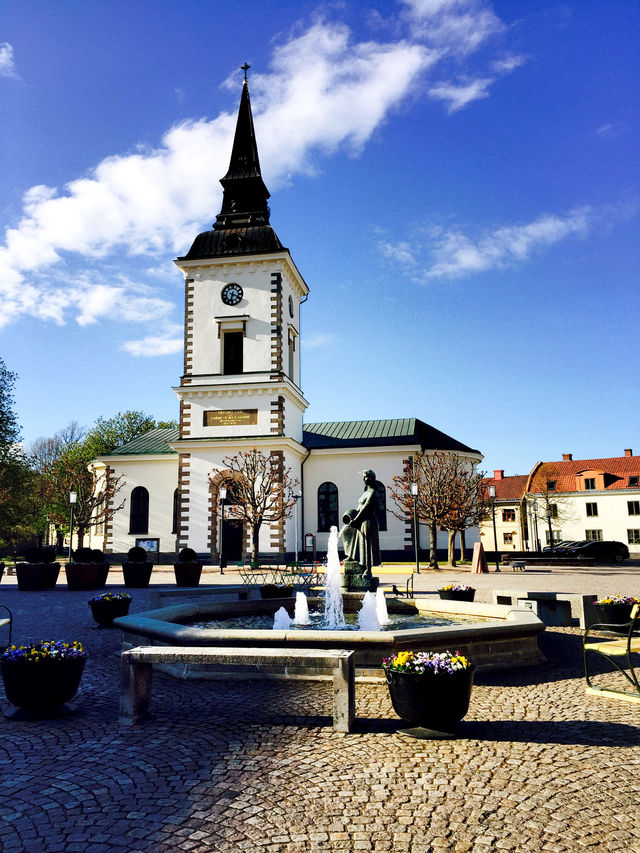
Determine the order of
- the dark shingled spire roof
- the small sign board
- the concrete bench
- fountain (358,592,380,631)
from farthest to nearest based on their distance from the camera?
the small sign board, the dark shingled spire roof, fountain (358,592,380,631), the concrete bench

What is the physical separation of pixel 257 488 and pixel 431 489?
8946 mm

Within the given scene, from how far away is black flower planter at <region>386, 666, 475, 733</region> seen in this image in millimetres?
5477

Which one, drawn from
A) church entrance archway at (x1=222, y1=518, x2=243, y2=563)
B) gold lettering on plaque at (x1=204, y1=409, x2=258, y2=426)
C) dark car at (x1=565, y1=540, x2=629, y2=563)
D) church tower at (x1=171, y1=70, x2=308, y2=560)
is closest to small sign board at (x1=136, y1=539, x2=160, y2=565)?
church tower at (x1=171, y1=70, x2=308, y2=560)

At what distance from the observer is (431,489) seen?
31.1 meters

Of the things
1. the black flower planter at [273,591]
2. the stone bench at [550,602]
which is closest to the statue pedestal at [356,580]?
the black flower planter at [273,591]

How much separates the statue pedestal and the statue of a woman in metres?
0.09

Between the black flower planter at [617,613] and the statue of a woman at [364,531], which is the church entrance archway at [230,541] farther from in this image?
the black flower planter at [617,613]

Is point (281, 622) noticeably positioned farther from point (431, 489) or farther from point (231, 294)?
point (231, 294)

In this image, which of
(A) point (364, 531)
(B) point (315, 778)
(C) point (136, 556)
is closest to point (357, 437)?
(C) point (136, 556)

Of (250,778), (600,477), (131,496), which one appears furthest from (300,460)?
(600,477)

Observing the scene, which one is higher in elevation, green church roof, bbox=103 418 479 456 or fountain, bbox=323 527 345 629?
green church roof, bbox=103 418 479 456

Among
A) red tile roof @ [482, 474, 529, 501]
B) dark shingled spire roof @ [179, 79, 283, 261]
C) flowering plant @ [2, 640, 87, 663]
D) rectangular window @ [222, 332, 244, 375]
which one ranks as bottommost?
flowering plant @ [2, 640, 87, 663]

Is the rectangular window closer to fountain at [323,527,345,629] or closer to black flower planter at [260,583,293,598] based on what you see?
black flower planter at [260,583,293,598]

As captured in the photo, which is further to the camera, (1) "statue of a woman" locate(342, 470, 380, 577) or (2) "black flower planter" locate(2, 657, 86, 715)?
(1) "statue of a woman" locate(342, 470, 380, 577)
